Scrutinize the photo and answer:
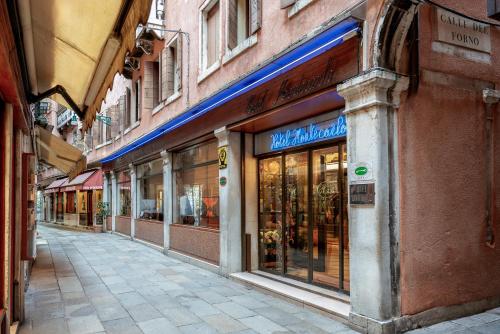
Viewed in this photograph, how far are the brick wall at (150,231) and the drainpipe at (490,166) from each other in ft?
32.4

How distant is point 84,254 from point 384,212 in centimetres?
1063

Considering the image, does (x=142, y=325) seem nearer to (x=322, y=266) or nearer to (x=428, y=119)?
(x=322, y=266)

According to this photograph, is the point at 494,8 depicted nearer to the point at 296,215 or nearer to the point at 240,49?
the point at 296,215

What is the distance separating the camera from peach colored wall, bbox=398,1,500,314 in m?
5.51

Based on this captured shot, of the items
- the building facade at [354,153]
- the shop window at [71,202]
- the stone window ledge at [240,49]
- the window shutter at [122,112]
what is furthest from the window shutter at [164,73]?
the shop window at [71,202]

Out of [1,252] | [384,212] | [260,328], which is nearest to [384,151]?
[384,212]

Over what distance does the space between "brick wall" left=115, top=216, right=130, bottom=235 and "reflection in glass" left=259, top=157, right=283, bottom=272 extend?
10478 mm

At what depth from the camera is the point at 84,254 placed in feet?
43.8

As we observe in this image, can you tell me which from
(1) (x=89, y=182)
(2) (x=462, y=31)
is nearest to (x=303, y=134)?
(2) (x=462, y=31)

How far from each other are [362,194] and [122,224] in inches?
609

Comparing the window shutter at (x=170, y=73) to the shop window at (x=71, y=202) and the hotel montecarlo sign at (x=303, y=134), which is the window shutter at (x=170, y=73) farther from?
the shop window at (x=71, y=202)

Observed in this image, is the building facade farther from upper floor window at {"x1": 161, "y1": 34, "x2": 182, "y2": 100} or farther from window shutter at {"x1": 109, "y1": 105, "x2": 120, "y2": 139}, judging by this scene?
window shutter at {"x1": 109, "y1": 105, "x2": 120, "y2": 139}

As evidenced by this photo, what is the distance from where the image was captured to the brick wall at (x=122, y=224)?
18.4 m

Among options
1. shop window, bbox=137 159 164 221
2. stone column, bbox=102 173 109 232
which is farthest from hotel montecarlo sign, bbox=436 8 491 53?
stone column, bbox=102 173 109 232
